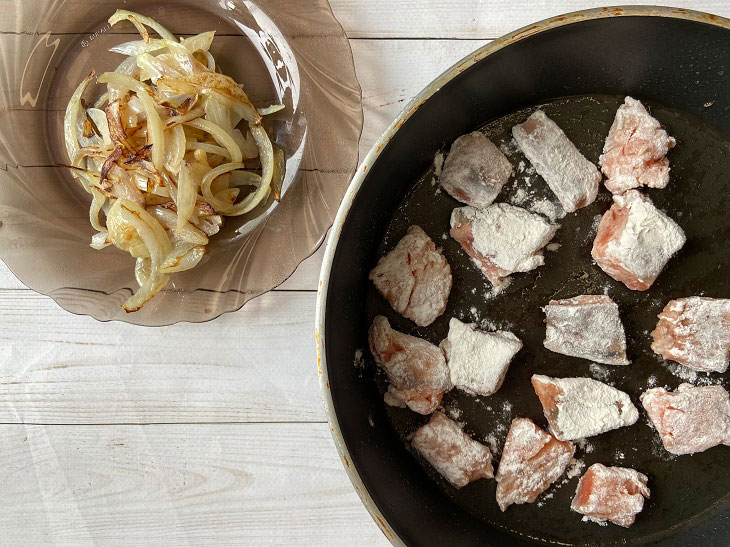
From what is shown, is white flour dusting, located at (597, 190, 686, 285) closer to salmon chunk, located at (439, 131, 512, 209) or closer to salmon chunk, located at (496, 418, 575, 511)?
salmon chunk, located at (439, 131, 512, 209)

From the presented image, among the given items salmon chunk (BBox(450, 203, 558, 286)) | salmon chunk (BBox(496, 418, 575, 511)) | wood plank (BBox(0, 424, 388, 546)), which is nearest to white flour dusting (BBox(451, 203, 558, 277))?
salmon chunk (BBox(450, 203, 558, 286))

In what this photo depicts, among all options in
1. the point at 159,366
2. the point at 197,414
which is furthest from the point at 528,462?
the point at 159,366

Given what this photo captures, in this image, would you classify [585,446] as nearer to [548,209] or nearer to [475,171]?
[548,209]

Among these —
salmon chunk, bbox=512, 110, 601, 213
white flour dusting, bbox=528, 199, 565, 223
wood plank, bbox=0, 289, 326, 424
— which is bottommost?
wood plank, bbox=0, 289, 326, 424

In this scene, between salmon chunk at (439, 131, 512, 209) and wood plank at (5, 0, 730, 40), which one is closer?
salmon chunk at (439, 131, 512, 209)

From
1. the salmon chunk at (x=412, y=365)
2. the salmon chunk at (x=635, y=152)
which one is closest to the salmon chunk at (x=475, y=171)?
the salmon chunk at (x=635, y=152)
